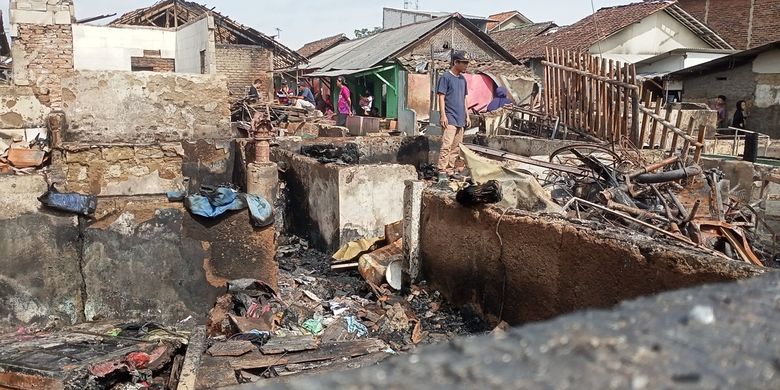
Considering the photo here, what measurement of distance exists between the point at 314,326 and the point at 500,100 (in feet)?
44.3

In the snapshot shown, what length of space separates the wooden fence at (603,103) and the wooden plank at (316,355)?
589 centimetres

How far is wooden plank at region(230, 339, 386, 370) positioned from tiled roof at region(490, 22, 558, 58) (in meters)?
23.3

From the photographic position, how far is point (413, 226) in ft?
20.6

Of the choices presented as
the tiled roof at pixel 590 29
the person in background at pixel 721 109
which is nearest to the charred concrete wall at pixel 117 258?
the person in background at pixel 721 109

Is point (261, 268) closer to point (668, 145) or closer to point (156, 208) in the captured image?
point (156, 208)

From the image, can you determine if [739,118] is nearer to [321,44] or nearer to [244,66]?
[244,66]

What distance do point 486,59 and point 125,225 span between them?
18.5 meters

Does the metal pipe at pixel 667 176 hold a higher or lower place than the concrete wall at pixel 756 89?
lower

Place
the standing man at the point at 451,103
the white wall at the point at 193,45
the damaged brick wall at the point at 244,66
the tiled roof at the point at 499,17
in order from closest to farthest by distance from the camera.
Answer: the standing man at the point at 451,103, the white wall at the point at 193,45, the damaged brick wall at the point at 244,66, the tiled roof at the point at 499,17

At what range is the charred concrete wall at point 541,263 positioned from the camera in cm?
374

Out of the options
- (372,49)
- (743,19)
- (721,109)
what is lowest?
(721,109)

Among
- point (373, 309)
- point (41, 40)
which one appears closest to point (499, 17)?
point (41, 40)

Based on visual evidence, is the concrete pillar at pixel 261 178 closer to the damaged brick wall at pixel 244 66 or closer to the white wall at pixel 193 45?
the white wall at pixel 193 45

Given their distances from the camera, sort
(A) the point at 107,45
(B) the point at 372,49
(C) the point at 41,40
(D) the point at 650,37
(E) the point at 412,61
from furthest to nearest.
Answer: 1. (D) the point at 650,37
2. (B) the point at 372,49
3. (E) the point at 412,61
4. (A) the point at 107,45
5. (C) the point at 41,40
